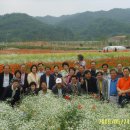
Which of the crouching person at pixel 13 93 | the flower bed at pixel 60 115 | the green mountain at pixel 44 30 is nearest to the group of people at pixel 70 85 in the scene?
the crouching person at pixel 13 93

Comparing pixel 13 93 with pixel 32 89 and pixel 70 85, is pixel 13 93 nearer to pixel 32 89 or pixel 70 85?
pixel 32 89

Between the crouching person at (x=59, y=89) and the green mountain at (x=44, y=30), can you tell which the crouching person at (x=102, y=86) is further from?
the green mountain at (x=44, y=30)

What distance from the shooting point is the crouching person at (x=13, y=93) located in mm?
11336

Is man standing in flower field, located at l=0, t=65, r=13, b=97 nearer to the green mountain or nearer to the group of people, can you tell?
the group of people

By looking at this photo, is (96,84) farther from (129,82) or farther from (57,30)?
(57,30)

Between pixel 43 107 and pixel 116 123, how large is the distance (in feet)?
6.68

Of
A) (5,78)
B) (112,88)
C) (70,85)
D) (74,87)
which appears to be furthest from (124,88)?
(5,78)

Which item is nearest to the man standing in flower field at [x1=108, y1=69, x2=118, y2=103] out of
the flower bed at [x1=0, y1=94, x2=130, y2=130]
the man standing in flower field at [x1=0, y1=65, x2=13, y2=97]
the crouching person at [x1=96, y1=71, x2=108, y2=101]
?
the crouching person at [x1=96, y1=71, x2=108, y2=101]

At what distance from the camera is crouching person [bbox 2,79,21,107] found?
11336 millimetres

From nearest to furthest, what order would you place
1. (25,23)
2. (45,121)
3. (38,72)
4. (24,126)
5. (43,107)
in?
1. (24,126)
2. (45,121)
3. (43,107)
4. (38,72)
5. (25,23)

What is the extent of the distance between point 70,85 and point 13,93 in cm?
168

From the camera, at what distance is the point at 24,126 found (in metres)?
7.67

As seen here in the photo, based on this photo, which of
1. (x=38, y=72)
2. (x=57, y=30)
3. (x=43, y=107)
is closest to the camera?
(x=43, y=107)

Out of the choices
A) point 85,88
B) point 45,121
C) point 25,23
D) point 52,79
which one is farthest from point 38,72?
point 25,23
